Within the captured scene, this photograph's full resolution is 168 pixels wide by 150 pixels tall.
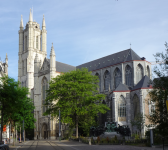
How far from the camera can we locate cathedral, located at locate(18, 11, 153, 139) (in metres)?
51.5

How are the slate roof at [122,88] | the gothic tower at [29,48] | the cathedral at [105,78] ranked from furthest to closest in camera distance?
the gothic tower at [29,48]
the slate roof at [122,88]
the cathedral at [105,78]

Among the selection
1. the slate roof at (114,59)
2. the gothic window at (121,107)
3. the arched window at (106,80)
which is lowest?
the gothic window at (121,107)

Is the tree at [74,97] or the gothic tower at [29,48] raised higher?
the gothic tower at [29,48]

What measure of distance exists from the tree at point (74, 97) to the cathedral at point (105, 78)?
6442mm

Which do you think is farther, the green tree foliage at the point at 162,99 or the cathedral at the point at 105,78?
the cathedral at the point at 105,78

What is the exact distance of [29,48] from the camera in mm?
80375

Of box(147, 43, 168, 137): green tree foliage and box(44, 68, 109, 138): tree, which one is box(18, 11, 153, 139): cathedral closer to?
box(44, 68, 109, 138): tree

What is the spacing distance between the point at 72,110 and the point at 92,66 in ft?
106

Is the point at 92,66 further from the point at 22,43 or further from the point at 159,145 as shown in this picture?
the point at 159,145

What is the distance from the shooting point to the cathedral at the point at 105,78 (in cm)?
5147

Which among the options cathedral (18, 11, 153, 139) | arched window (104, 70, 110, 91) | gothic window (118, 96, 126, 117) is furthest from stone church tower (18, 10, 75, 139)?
gothic window (118, 96, 126, 117)

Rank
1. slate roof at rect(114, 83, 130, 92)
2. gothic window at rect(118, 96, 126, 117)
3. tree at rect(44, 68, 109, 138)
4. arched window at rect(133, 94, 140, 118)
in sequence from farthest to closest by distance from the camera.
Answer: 1. slate roof at rect(114, 83, 130, 92)
2. gothic window at rect(118, 96, 126, 117)
3. arched window at rect(133, 94, 140, 118)
4. tree at rect(44, 68, 109, 138)

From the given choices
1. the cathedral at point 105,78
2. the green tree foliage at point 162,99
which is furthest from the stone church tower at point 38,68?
the green tree foliage at point 162,99

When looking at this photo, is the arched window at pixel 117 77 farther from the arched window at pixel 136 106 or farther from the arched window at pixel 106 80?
the arched window at pixel 136 106
